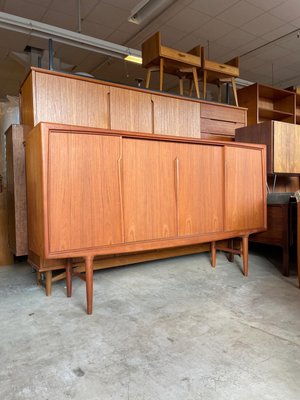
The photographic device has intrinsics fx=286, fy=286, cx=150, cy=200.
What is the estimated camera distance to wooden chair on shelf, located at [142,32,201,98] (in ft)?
12.0

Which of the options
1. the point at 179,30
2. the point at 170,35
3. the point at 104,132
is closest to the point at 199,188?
the point at 104,132

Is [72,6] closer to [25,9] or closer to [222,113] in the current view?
[25,9]

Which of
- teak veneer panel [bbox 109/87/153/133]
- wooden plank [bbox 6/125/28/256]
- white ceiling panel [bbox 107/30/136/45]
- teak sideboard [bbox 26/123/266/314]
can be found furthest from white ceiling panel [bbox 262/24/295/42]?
wooden plank [bbox 6/125/28/256]

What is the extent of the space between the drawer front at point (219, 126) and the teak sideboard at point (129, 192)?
100cm

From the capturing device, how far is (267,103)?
227 inches

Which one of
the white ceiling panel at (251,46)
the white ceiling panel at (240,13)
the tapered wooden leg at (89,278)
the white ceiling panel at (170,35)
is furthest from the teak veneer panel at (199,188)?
the white ceiling panel at (251,46)

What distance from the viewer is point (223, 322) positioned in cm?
167

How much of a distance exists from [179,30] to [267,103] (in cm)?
236

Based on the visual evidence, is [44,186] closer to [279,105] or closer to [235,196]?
[235,196]

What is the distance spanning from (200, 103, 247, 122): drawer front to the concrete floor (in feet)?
6.54

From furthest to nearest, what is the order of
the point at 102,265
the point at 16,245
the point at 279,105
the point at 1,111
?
the point at 279,105
the point at 1,111
the point at 102,265
the point at 16,245

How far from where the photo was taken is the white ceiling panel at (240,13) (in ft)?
13.2

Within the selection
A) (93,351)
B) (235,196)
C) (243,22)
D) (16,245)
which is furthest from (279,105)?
(93,351)

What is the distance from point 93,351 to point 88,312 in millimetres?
449
